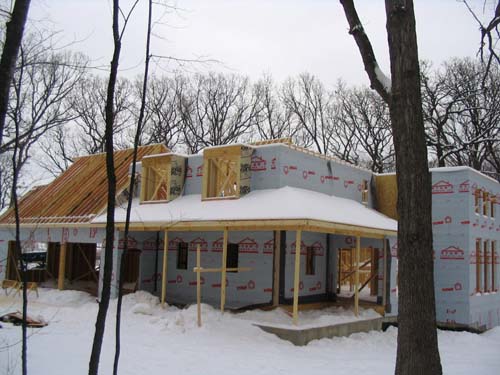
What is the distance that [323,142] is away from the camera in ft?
120

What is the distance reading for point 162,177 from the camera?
17156mm

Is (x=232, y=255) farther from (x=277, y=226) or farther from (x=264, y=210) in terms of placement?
(x=277, y=226)

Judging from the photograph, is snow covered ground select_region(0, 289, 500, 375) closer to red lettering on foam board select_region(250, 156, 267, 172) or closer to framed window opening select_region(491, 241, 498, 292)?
framed window opening select_region(491, 241, 498, 292)

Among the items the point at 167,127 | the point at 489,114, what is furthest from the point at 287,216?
the point at 167,127

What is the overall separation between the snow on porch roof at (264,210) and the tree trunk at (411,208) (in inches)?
242

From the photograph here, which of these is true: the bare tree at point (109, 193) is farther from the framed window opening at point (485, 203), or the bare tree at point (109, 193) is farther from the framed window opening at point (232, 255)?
the framed window opening at point (485, 203)

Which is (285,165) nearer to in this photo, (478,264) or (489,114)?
(478,264)

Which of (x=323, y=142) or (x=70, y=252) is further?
(x=323, y=142)

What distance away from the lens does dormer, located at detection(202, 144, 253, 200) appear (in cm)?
1495

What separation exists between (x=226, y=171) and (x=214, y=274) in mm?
3307

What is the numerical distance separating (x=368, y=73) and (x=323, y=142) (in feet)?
99.1

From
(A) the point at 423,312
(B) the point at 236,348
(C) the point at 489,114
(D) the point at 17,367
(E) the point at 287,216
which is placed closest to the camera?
(A) the point at 423,312

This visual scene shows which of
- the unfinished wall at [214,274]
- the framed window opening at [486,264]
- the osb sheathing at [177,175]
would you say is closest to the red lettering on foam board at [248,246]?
the unfinished wall at [214,274]

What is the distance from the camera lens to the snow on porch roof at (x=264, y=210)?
12734 millimetres
